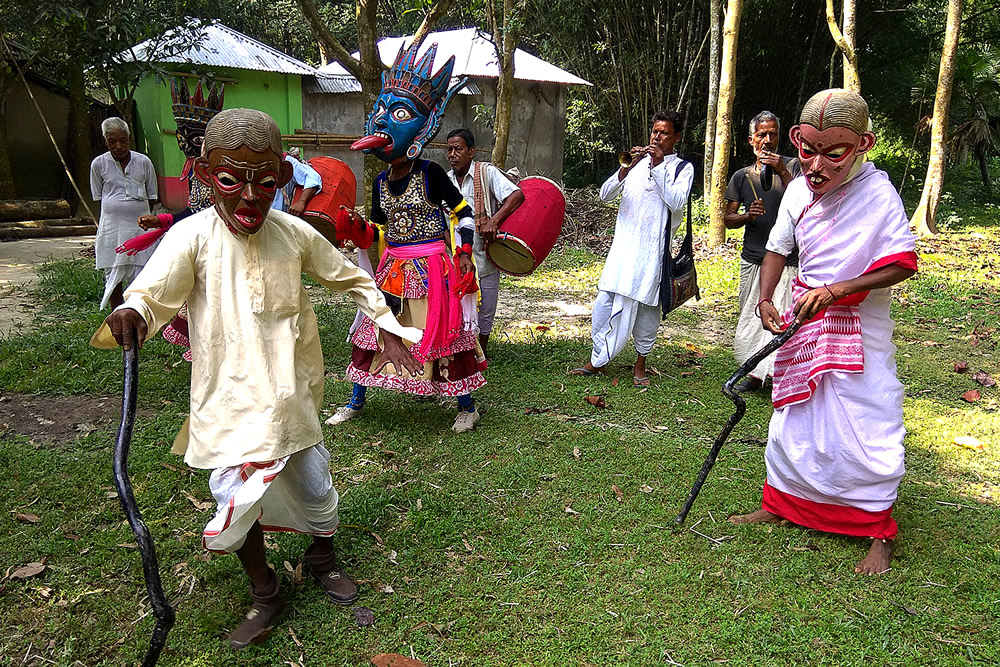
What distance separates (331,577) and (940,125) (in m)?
12.8

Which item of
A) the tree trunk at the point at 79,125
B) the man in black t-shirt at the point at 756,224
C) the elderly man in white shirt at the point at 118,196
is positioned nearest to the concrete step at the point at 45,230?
Answer: the tree trunk at the point at 79,125

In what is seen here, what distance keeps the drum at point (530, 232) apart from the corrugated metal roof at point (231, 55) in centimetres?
1097

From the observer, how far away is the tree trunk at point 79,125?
44.4 ft

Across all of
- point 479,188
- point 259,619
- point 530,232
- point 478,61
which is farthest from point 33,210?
point 259,619

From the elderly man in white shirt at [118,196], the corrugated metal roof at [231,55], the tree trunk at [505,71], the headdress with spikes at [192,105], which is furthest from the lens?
the corrugated metal roof at [231,55]

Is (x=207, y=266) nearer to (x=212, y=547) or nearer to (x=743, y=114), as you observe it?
(x=212, y=547)

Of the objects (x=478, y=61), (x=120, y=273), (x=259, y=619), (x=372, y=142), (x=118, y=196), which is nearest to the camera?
(x=259, y=619)

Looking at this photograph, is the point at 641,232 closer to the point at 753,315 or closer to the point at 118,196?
the point at 753,315

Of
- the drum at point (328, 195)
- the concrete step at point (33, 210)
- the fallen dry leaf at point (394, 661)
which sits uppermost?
the drum at point (328, 195)

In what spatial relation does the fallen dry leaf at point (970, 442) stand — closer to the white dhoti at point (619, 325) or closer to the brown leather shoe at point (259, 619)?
the white dhoti at point (619, 325)

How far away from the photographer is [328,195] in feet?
18.2

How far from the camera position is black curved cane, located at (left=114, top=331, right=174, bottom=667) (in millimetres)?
2189

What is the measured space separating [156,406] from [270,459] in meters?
3.06

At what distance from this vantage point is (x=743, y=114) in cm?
1795
